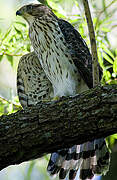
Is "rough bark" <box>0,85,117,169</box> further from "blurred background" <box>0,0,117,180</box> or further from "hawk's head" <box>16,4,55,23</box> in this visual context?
"hawk's head" <box>16,4,55,23</box>

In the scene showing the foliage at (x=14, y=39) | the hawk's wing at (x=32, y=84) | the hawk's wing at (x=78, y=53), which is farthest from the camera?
the hawk's wing at (x=32, y=84)

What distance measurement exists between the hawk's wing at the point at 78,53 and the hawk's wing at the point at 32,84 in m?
0.77

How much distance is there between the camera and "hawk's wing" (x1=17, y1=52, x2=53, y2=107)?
5.34 meters

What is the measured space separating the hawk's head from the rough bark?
197 centimetres

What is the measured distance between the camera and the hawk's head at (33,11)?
5.07 metres

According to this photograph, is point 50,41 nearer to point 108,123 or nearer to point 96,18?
point 96,18

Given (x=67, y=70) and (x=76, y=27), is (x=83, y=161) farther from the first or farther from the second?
(x=76, y=27)

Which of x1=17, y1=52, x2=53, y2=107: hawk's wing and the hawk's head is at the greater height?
the hawk's head

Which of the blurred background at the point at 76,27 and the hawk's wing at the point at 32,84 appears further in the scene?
the hawk's wing at the point at 32,84

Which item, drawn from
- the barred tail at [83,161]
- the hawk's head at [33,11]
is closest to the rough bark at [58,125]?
the barred tail at [83,161]

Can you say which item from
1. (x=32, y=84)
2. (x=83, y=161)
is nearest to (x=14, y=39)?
(x=32, y=84)

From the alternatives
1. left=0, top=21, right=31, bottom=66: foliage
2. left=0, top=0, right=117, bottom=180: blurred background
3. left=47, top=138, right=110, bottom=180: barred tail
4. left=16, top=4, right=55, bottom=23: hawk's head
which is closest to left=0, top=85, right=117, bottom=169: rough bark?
left=47, top=138, right=110, bottom=180: barred tail

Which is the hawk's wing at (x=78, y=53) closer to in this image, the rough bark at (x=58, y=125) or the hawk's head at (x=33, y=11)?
the hawk's head at (x=33, y=11)

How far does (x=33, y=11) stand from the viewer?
5.12 m
